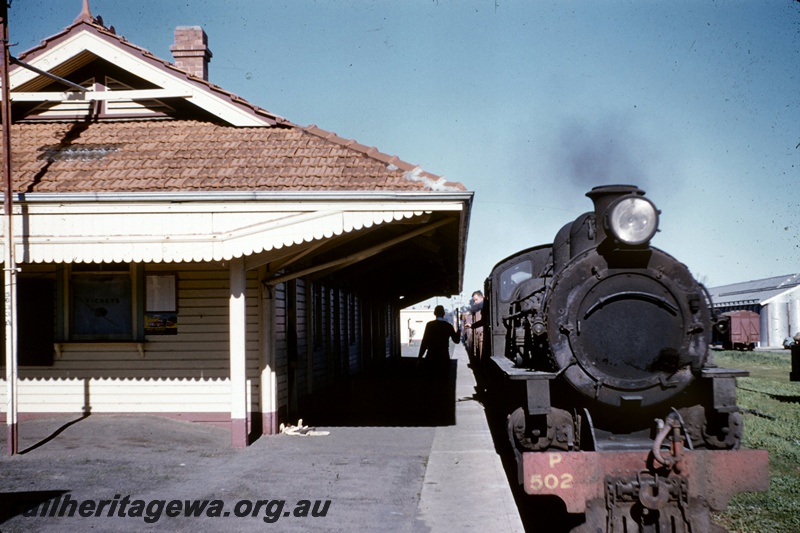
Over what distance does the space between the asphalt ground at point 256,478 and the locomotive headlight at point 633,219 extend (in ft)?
7.53

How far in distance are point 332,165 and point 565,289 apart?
3.65 m

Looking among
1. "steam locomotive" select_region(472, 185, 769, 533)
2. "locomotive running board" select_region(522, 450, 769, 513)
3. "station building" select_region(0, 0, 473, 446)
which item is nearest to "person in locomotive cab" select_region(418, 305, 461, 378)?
"station building" select_region(0, 0, 473, 446)

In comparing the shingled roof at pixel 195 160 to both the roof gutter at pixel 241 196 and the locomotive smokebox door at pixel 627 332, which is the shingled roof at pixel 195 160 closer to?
the roof gutter at pixel 241 196

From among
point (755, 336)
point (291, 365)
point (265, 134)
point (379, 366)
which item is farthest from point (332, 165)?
point (755, 336)

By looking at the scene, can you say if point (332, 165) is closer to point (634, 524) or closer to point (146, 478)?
point (146, 478)

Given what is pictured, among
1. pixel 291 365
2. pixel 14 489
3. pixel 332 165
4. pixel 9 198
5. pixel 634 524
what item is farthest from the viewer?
pixel 291 365

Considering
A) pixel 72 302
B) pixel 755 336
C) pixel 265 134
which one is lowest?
pixel 755 336

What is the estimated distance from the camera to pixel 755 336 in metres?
36.8

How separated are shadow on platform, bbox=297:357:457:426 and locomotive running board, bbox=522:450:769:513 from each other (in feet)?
16.0

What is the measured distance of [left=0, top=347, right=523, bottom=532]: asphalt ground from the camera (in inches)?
213

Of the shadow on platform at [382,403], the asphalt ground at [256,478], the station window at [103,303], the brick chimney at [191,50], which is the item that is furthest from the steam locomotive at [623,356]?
the brick chimney at [191,50]

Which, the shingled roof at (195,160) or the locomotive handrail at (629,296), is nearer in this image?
the locomotive handrail at (629,296)

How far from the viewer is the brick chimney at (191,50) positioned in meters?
11.6

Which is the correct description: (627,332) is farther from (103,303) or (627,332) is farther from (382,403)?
(382,403)
